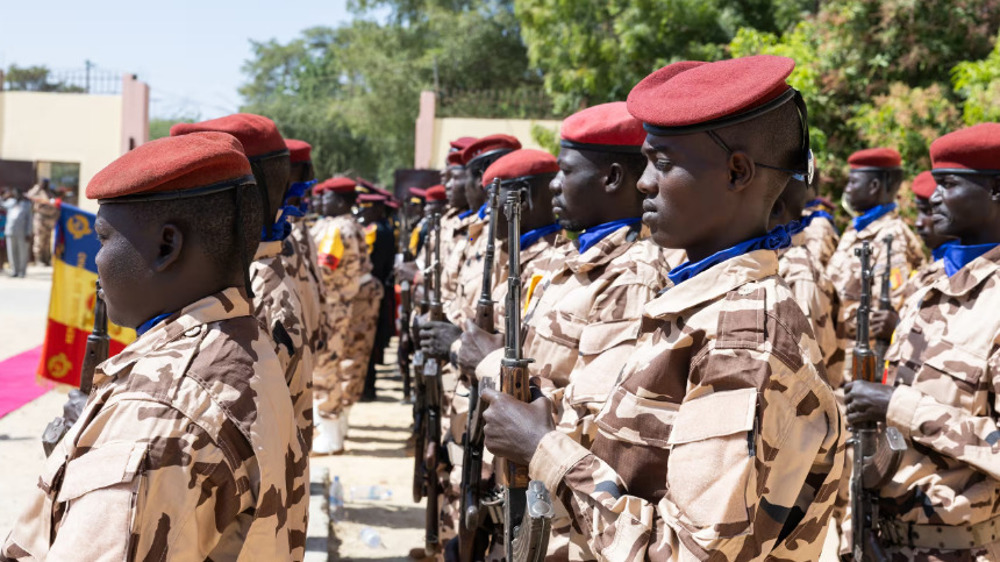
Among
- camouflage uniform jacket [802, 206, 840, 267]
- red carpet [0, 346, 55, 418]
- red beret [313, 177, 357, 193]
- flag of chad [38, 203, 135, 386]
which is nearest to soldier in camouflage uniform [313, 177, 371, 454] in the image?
red beret [313, 177, 357, 193]

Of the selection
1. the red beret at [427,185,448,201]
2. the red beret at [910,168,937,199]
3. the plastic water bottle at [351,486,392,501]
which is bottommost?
the plastic water bottle at [351,486,392,501]

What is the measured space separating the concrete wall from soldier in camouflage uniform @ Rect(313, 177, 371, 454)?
66.9 feet

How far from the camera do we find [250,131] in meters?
4.06

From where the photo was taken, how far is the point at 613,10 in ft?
61.4

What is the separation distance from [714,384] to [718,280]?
28 cm

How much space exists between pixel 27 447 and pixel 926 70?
11.5 m

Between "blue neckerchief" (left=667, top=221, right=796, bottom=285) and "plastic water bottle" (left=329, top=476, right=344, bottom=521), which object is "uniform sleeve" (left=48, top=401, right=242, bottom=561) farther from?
"plastic water bottle" (left=329, top=476, right=344, bottom=521)

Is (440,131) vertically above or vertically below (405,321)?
above

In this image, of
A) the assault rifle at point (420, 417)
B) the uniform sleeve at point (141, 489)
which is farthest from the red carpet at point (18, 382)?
the uniform sleeve at point (141, 489)

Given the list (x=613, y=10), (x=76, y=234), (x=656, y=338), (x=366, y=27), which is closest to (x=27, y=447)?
(x=76, y=234)

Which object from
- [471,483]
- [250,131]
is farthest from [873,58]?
[471,483]

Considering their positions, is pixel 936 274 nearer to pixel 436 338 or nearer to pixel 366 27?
pixel 436 338

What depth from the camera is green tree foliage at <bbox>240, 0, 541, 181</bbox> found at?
3341 centimetres

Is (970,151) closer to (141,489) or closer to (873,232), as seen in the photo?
(141,489)
